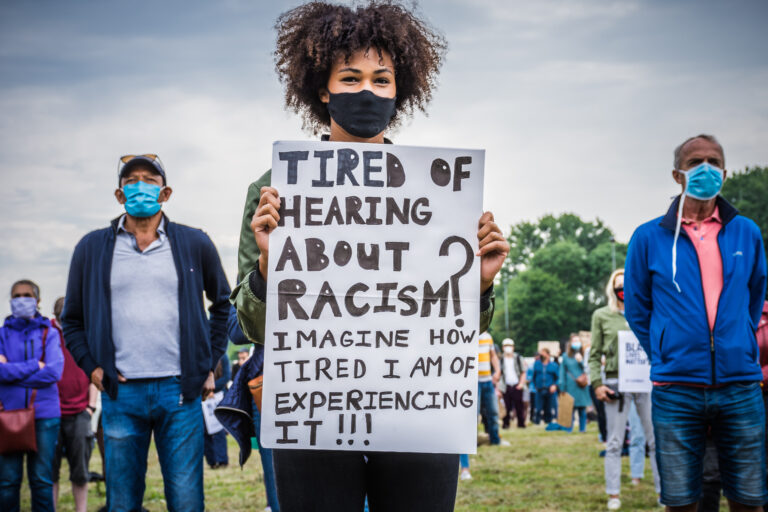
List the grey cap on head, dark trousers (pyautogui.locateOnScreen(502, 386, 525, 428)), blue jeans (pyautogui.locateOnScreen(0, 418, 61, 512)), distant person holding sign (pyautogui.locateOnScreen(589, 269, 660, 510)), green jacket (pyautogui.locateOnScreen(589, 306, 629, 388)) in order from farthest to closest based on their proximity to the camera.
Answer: dark trousers (pyautogui.locateOnScreen(502, 386, 525, 428)) → green jacket (pyautogui.locateOnScreen(589, 306, 629, 388)) → distant person holding sign (pyautogui.locateOnScreen(589, 269, 660, 510)) → blue jeans (pyautogui.locateOnScreen(0, 418, 61, 512)) → the grey cap on head

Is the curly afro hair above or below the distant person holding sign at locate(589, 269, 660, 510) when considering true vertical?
above

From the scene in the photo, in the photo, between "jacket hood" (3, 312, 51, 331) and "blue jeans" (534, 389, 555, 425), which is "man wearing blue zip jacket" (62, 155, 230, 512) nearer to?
"jacket hood" (3, 312, 51, 331)

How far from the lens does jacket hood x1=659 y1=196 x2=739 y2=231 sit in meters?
4.48

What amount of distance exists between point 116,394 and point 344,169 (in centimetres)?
232

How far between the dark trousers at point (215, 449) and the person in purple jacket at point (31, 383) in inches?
166

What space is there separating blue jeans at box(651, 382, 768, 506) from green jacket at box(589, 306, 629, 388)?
12.8 ft

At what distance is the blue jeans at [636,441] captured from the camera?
8578mm

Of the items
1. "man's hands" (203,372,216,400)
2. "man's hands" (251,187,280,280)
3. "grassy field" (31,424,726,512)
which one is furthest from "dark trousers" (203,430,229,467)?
"man's hands" (251,187,280,280)

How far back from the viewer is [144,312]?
4.48 meters

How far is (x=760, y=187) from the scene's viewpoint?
197 ft

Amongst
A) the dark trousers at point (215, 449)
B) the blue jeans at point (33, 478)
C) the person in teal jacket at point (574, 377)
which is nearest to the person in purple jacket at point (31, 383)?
the blue jeans at point (33, 478)

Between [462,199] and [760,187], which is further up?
[760,187]

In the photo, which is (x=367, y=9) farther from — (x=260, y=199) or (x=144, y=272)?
Result: (x=144, y=272)

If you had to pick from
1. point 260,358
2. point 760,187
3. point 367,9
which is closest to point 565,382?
point 260,358
